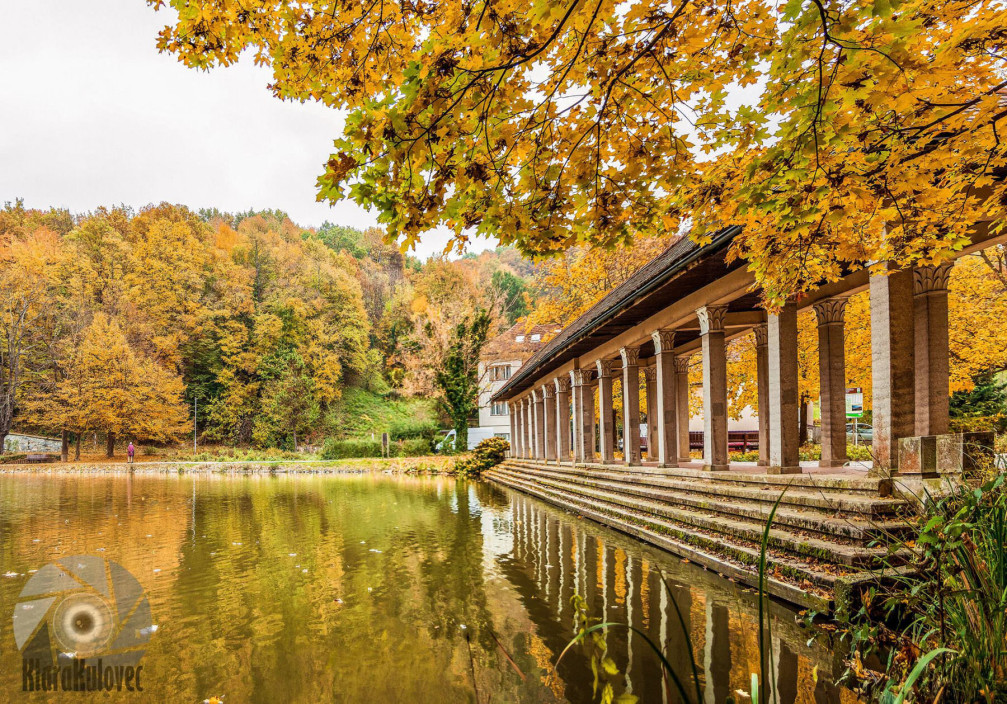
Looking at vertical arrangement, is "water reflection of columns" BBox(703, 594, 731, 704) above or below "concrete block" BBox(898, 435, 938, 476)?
below

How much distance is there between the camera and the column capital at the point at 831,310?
1016 centimetres

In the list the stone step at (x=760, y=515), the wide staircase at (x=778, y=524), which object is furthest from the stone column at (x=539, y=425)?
the wide staircase at (x=778, y=524)

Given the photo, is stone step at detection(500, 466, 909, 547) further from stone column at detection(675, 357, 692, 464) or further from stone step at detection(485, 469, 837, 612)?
stone column at detection(675, 357, 692, 464)

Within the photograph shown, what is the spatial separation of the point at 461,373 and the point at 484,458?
6669 mm

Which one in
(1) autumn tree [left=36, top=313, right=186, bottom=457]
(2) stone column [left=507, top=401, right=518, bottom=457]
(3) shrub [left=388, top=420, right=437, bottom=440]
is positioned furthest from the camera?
(3) shrub [left=388, top=420, right=437, bottom=440]

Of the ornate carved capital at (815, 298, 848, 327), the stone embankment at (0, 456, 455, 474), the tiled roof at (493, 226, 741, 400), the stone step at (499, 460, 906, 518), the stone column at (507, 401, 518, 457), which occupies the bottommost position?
the stone embankment at (0, 456, 455, 474)

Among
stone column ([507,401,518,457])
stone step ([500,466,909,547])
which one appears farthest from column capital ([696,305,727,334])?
stone column ([507,401,518,457])

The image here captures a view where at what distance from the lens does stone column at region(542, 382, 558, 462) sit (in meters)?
22.7

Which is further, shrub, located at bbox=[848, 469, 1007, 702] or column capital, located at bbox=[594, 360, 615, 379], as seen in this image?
column capital, located at bbox=[594, 360, 615, 379]

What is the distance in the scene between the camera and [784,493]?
3.43m

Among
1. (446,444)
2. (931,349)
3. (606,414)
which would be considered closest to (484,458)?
(446,444)

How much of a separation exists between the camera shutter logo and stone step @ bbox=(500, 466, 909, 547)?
5696 mm

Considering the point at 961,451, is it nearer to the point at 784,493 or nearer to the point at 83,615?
the point at 784,493

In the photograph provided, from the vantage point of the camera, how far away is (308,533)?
1087 centimetres
